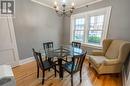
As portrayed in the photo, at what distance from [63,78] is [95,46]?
194 cm

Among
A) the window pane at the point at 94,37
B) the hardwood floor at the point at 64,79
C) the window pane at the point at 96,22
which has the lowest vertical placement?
the hardwood floor at the point at 64,79

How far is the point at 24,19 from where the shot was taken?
11.8 ft

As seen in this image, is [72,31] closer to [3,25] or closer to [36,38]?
[36,38]

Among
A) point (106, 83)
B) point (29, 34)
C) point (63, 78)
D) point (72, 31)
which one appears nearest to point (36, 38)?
point (29, 34)

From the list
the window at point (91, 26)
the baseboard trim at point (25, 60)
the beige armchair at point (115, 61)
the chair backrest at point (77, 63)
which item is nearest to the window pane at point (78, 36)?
the window at point (91, 26)

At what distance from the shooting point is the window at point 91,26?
3718 mm

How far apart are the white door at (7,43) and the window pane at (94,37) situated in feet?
9.40

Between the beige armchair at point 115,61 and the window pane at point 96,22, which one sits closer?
the beige armchair at point 115,61

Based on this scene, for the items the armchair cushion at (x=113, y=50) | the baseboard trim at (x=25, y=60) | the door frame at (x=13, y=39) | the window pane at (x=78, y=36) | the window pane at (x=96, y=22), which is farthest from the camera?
the window pane at (x=78, y=36)

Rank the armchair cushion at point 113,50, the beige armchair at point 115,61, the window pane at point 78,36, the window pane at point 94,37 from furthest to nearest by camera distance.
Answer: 1. the window pane at point 78,36
2. the window pane at point 94,37
3. the armchair cushion at point 113,50
4. the beige armchair at point 115,61

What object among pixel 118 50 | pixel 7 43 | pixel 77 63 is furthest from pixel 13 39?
pixel 118 50

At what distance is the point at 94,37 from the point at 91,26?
0.47 meters

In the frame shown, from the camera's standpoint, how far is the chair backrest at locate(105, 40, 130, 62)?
262 cm

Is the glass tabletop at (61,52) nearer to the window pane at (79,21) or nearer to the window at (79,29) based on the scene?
the window at (79,29)
